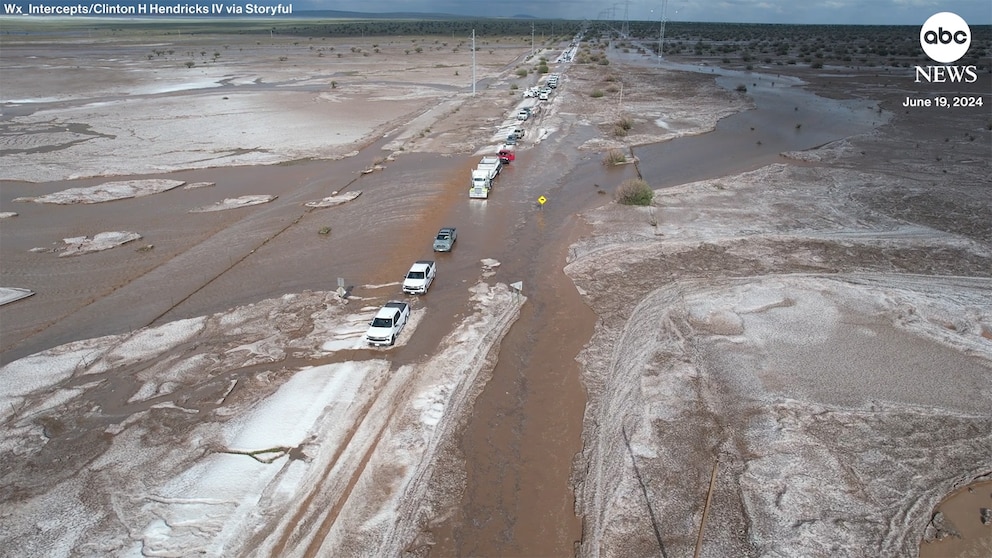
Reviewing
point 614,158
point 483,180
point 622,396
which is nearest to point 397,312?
point 622,396

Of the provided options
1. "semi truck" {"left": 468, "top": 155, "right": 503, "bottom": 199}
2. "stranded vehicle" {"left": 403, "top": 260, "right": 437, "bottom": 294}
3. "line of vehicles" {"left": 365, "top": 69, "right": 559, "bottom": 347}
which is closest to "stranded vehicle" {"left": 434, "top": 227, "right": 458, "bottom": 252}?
"line of vehicles" {"left": 365, "top": 69, "right": 559, "bottom": 347}

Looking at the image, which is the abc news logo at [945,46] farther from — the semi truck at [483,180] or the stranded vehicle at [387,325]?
the stranded vehicle at [387,325]

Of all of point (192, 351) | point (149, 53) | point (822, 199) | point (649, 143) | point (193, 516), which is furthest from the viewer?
point (149, 53)

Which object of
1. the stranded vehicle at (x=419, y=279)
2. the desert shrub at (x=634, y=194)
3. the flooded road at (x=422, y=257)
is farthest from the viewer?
the desert shrub at (x=634, y=194)

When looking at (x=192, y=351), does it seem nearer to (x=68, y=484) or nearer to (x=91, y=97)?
(x=68, y=484)

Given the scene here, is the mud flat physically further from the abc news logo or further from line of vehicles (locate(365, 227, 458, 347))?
the abc news logo

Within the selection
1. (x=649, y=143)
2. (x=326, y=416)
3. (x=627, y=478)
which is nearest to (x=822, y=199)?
(x=649, y=143)

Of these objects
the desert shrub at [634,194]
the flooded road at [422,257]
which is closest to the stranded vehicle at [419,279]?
the flooded road at [422,257]
